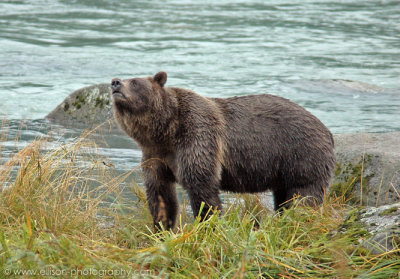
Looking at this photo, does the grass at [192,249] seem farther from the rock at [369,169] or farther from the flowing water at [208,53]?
the flowing water at [208,53]

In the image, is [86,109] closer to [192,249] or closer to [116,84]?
[116,84]

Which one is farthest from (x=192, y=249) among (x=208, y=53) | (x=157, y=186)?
(x=208, y=53)

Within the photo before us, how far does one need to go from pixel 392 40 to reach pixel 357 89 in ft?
21.6

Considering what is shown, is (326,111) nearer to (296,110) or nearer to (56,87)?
(56,87)

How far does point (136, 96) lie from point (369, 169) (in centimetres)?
299

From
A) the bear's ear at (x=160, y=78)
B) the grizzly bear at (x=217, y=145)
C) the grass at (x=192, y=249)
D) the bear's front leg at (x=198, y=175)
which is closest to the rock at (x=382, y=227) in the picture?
the grass at (x=192, y=249)

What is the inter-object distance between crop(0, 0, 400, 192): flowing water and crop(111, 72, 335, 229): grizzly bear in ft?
8.36

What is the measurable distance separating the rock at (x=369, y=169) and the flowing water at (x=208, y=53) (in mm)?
2813

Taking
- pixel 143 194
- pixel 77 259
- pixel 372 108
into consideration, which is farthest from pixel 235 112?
pixel 372 108

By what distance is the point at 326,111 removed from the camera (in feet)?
42.3

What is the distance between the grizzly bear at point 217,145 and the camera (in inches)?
224

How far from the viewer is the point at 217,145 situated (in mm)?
5801

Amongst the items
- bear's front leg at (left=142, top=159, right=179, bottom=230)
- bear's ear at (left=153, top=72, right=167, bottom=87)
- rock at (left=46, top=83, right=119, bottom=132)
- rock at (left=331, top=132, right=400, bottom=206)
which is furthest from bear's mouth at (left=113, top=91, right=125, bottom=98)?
rock at (left=46, top=83, right=119, bottom=132)

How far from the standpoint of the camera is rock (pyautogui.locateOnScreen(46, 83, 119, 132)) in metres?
11.0
